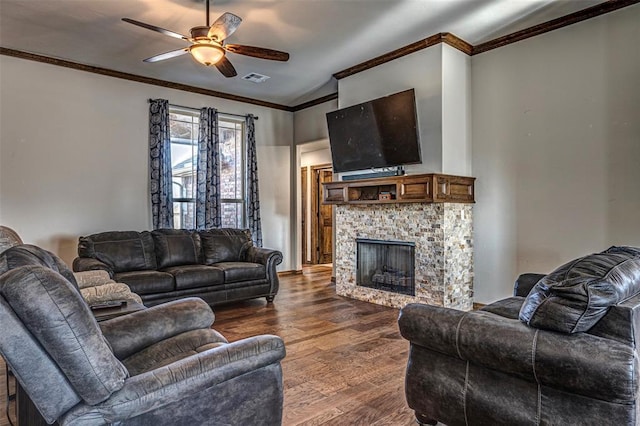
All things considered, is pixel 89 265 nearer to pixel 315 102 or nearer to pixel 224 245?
pixel 224 245

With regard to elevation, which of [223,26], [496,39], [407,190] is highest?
[496,39]

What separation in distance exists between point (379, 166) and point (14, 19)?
4.14m

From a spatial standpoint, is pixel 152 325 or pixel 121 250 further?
pixel 121 250

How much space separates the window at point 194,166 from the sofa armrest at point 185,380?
4.74 m

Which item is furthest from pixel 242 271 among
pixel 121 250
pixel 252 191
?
pixel 252 191

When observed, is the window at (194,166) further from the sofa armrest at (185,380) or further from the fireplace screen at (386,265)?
the sofa armrest at (185,380)

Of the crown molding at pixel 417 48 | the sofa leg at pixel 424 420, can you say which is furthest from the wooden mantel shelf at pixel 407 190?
the sofa leg at pixel 424 420

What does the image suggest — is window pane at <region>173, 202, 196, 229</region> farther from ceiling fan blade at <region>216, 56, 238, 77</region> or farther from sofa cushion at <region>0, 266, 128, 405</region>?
sofa cushion at <region>0, 266, 128, 405</region>

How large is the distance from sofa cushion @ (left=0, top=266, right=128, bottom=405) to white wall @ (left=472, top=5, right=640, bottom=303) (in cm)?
417

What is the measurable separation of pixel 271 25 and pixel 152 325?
3.31 m

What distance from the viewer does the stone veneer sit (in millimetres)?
4352

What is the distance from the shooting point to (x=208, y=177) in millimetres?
6000

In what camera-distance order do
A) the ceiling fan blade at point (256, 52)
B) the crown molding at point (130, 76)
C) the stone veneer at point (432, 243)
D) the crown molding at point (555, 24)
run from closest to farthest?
the ceiling fan blade at point (256, 52) < the crown molding at point (555, 24) < the stone veneer at point (432, 243) < the crown molding at point (130, 76)

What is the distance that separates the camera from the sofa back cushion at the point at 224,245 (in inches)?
202
